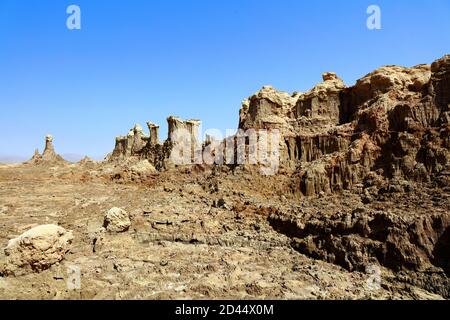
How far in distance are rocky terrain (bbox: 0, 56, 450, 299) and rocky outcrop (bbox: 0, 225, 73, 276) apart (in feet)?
0.12

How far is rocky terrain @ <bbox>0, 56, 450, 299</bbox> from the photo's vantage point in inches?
458

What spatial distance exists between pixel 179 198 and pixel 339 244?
10847 mm

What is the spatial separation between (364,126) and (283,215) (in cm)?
723

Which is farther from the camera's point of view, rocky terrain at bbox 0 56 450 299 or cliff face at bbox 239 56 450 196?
cliff face at bbox 239 56 450 196

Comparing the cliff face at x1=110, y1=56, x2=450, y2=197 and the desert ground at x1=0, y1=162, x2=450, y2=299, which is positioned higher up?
→ the cliff face at x1=110, y1=56, x2=450, y2=197

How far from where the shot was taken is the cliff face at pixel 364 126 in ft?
55.7

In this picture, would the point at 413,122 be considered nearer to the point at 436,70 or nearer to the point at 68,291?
the point at 436,70

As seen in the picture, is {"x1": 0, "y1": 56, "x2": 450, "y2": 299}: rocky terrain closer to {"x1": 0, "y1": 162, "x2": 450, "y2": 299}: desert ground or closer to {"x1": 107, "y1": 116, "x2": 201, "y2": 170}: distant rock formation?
{"x1": 0, "y1": 162, "x2": 450, "y2": 299}: desert ground

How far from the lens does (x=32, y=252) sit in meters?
11.5

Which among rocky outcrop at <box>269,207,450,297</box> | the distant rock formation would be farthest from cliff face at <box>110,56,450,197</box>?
the distant rock formation

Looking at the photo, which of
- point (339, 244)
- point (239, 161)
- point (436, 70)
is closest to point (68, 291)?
point (339, 244)

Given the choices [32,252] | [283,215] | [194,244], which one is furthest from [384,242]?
[32,252]

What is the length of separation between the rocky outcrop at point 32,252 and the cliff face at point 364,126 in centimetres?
1310

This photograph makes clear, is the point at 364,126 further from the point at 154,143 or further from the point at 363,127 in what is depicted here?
the point at 154,143
